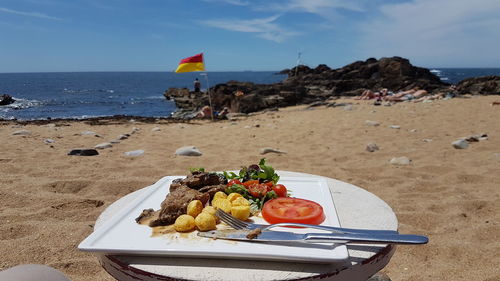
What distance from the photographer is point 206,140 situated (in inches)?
295

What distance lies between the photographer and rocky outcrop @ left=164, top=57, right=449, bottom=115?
18234 mm

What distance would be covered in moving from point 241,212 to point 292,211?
22 cm

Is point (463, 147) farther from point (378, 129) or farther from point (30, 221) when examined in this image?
point (30, 221)

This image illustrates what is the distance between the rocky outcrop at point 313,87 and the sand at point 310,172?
9607 millimetres

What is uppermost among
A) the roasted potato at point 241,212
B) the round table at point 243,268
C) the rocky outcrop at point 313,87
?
the rocky outcrop at point 313,87

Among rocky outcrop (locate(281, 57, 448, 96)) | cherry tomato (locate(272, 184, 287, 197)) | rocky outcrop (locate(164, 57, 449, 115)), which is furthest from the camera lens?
rocky outcrop (locate(281, 57, 448, 96))

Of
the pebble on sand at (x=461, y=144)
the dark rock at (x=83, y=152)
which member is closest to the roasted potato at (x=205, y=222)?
the dark rock at (x=83, y=152)

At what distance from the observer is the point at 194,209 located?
4.61 ft

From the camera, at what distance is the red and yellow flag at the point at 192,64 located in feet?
40.5

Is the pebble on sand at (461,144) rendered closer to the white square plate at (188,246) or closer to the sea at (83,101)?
the white square plate at (188,246)

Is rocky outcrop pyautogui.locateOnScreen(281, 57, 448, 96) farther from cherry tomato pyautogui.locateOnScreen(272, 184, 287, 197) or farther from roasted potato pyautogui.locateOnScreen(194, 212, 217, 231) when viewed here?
roasted potato pyautogui.locateOnScreen(194, 212, 217, 231)

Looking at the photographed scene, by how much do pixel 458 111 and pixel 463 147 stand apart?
215 inches

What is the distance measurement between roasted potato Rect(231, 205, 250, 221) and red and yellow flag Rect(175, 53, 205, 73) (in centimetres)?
1136

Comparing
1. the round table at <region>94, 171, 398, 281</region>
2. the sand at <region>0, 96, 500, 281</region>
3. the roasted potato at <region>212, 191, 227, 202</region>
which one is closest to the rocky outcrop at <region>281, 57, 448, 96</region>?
the sand at <region>0, 96, 500, 281</region>
